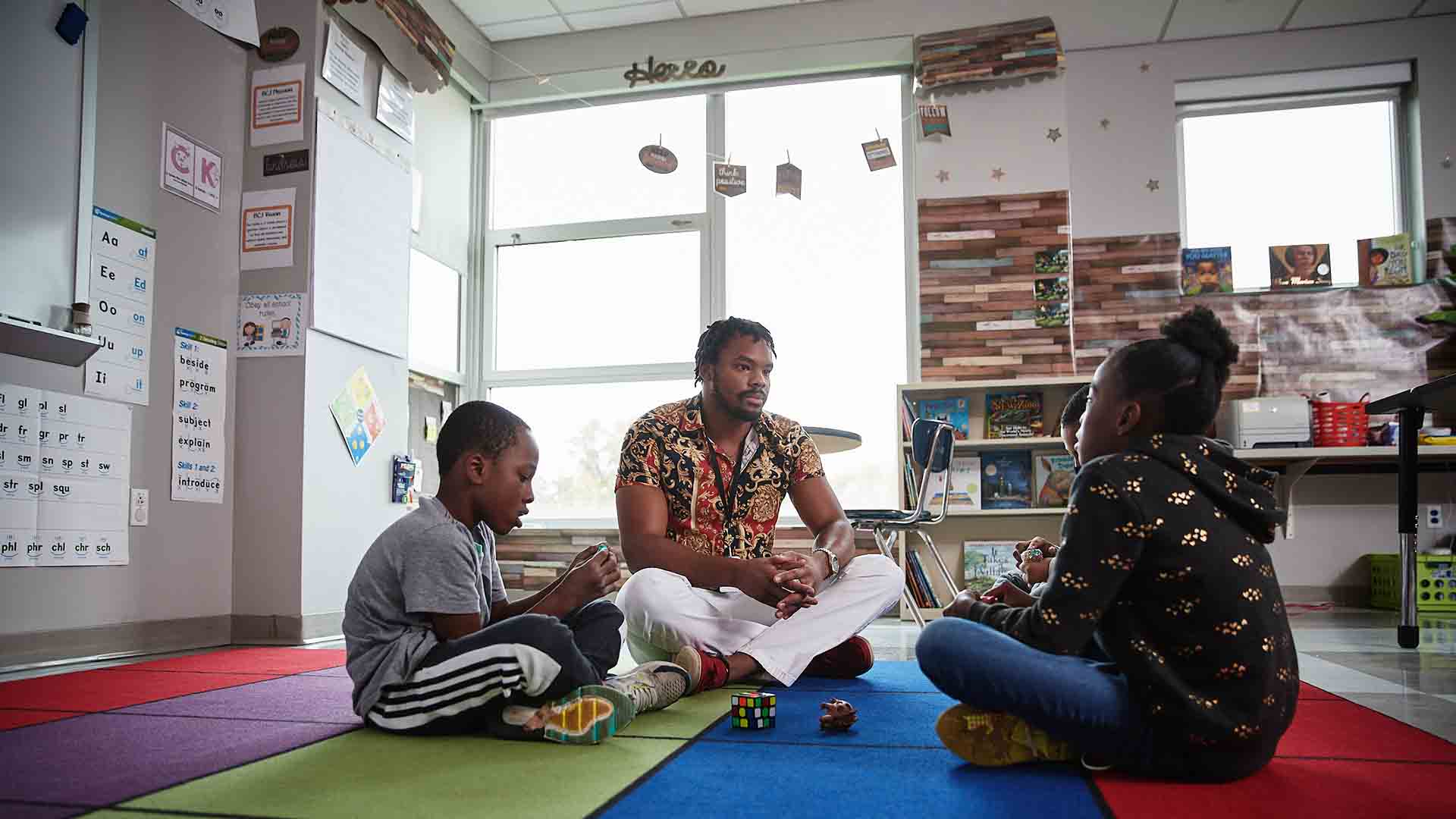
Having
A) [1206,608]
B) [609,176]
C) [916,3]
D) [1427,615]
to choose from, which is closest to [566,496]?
[609,176]

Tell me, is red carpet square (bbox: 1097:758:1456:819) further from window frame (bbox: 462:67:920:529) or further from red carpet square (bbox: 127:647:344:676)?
window frame (bbox: 462:67:920:529)

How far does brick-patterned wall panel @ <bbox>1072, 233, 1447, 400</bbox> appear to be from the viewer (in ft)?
15.9

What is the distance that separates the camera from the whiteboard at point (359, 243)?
3824 mm

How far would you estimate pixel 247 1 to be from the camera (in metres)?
3.79

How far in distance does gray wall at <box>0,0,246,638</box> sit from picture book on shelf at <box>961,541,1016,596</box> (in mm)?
3289

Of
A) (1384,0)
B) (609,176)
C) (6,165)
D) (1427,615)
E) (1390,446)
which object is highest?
(1384,0)

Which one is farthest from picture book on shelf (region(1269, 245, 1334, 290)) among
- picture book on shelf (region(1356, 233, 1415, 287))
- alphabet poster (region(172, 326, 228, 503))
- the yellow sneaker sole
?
alphabet poster (region(172, 326, 228, 503))

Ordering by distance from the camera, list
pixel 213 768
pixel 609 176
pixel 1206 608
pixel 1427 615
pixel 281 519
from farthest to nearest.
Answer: pixel 609 176 → pixel 1427 615 → pixel 281 519 → pixel 213 768 → pixel 1206 608

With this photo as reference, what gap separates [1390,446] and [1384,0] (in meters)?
2.19

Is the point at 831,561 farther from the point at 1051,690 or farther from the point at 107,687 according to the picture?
the point at 107,687

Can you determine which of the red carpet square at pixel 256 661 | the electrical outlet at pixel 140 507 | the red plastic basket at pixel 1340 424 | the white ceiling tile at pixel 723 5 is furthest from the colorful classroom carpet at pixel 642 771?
the white ceiling tile at pixel 723 5

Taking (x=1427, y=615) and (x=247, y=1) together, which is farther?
(x=1427, y=615)

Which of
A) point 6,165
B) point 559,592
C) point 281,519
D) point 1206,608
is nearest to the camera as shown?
point 1206,608

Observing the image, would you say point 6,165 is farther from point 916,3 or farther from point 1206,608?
point 916,3
